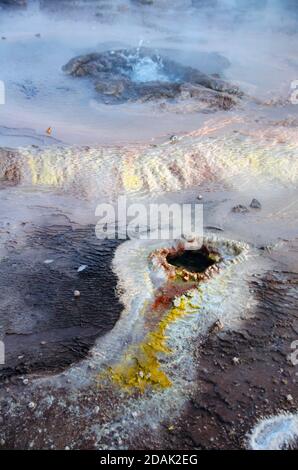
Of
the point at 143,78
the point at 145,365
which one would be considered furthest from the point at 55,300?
the point at 143,78

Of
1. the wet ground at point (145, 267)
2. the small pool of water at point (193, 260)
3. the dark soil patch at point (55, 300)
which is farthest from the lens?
the small pool of water at point (193, 260)

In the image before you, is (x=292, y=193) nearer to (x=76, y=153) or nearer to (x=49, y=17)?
(x=76, y=153)

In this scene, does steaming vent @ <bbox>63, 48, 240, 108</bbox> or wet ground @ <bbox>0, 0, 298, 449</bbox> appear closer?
wet ground @ <bbox>0, 0, 298, 449</bbox>

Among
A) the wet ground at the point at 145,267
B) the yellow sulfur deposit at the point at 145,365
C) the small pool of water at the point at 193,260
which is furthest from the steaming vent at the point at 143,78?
the yellow sulfur deposit at the point at 145,365

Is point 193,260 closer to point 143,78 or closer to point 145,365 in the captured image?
point 145,365

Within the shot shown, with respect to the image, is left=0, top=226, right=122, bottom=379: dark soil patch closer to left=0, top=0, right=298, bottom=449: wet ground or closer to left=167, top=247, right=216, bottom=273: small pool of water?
left=0, top=0, right=298, bottom=449: wet ground

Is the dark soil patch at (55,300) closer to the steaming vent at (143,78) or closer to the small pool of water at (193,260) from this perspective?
the small pool of water at (193,260)

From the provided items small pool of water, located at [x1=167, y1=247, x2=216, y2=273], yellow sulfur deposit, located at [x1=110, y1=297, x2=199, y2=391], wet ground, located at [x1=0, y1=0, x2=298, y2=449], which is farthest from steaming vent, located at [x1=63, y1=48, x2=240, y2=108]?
yellow sulfur deposit, located at [x1=110, y1=297, x2=199, y2=391]

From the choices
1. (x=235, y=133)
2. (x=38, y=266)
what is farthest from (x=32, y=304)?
(x=235, y=133)
